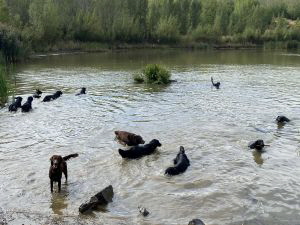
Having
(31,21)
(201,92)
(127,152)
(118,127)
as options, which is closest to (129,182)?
(127,152)

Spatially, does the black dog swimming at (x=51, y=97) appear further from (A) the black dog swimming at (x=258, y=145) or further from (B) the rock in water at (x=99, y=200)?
(B) the rock in water at (x=99, y=200)

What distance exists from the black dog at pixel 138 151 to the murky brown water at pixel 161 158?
24cm

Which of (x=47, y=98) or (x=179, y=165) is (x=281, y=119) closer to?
(x=179, y=165)

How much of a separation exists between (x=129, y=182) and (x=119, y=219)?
2.11 metres

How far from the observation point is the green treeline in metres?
62.5

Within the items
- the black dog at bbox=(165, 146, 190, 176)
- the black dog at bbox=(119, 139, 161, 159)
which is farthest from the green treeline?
the black dog at bbox=(165, 146, 190, 176)

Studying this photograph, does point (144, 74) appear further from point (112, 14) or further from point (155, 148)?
point (112, 14)

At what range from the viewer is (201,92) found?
24.5m

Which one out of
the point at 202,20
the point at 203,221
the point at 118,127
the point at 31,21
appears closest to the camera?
the point at 203,221

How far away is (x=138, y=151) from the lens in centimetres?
1230

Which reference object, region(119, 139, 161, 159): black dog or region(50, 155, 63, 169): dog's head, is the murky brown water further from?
region(50, 155, 63, 169): dog's head

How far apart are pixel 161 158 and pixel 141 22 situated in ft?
231

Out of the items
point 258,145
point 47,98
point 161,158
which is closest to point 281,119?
point 258,145

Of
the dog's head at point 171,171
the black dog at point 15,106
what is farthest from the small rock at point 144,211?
the black dog at point 15,106
